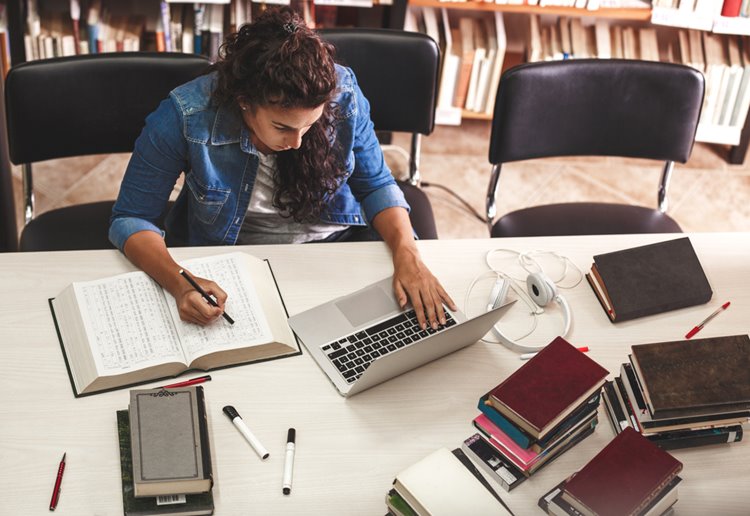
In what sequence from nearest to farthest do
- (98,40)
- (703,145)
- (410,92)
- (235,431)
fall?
(235,431) < (410,92) < (98,40) < (703,145)

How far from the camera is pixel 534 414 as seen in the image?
137 centimetres

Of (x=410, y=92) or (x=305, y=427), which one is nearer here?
(x=305, y=427)

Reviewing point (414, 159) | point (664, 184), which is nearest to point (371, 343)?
point (414, 159)

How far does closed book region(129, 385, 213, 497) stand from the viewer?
129 cm

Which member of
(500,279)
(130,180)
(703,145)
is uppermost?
(130,180)

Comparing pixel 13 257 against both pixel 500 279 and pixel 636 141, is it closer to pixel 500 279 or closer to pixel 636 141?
pixel 500 279

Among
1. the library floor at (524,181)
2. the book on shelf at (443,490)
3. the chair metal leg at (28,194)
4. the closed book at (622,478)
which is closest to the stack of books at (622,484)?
the closed book at (622,478)

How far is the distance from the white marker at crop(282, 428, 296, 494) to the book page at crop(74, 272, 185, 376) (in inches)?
9.0

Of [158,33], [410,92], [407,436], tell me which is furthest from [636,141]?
[158,33]

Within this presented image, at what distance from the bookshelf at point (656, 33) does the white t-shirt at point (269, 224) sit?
1.30 meters

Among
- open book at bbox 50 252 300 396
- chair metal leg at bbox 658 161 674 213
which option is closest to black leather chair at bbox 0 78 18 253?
open book at bbox 50 252 300 396

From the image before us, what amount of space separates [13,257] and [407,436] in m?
0.83

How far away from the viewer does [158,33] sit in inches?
119

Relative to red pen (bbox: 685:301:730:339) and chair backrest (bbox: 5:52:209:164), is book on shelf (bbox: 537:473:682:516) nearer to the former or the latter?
red pen (bbox: 685:301:730:339)
